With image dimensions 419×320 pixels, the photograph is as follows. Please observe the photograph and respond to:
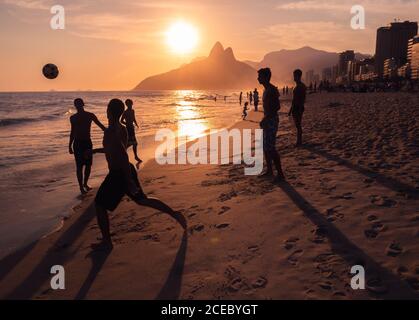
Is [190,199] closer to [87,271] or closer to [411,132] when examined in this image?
[87,271]

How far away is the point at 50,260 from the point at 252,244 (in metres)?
2.60

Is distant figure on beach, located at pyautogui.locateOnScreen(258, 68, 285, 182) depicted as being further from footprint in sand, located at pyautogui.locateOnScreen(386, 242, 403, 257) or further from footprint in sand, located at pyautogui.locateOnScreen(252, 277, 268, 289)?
footprint in sand, located at pyautogui.locateOnScreen(252, 277, 268, 289)

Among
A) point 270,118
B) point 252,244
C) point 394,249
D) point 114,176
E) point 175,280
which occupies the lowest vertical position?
point 175,280

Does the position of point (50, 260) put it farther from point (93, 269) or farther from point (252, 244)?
point (252, 244)

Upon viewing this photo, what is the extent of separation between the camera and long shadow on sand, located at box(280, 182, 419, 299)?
3252 mm

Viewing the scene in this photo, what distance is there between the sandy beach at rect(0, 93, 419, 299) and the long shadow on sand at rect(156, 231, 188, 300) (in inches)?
0.5

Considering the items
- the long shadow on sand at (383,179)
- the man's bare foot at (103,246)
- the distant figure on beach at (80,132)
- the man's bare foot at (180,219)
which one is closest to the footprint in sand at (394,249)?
the long shadow on sand at (383,179)

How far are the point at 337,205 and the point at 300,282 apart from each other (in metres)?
2.18

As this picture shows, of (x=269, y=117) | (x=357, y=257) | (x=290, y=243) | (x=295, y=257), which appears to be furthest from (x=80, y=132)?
(x=357, y=257)

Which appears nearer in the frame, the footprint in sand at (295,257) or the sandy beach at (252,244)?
the sandy beach at (252,244)

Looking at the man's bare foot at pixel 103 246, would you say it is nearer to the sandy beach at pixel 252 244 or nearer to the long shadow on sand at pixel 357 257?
the sandy beach at pixel 252 244

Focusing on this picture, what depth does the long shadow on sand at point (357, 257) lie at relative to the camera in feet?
10.7

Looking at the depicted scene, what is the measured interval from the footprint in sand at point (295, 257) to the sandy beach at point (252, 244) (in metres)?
0.01

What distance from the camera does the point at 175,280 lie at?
387 centimetres
